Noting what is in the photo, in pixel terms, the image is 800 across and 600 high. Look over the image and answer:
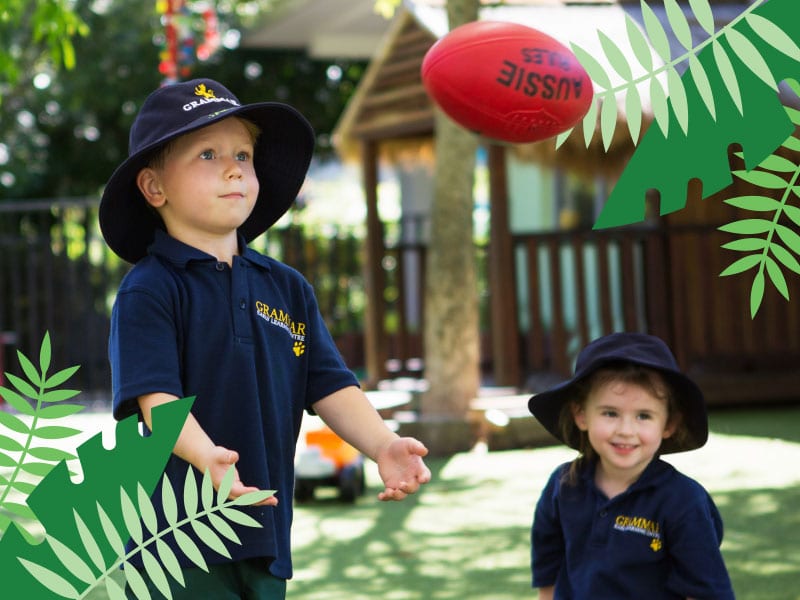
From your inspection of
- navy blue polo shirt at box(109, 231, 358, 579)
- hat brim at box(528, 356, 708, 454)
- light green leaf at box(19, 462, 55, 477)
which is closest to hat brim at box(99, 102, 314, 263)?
navy blue polo shirt at box(109, 231, 358, 579)

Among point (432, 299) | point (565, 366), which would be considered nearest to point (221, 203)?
point (432, 299)

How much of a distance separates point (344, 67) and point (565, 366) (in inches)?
349

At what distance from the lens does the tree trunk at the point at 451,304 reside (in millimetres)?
8492

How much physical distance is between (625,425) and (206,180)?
1.24 metres

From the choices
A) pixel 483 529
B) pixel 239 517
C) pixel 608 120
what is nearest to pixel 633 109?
pixel 608 120

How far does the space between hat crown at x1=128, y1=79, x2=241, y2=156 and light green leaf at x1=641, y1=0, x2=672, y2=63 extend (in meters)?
0.98

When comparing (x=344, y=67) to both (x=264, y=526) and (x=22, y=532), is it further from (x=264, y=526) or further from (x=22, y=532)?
(x=22, y=532)

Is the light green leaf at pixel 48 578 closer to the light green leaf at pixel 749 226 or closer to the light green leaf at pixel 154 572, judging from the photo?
the light green leaf at pixel 154 572

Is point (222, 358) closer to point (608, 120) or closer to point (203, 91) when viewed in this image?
point (203, 91)

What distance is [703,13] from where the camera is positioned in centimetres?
130

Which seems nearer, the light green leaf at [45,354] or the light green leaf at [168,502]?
the light green leaf at [168,502]

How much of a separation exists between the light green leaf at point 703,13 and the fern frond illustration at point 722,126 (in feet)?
0.05

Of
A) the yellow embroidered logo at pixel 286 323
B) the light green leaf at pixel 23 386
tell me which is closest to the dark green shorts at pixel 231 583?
the yellow embroidered logo at pixel 286 323

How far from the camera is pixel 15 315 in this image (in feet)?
41.9
